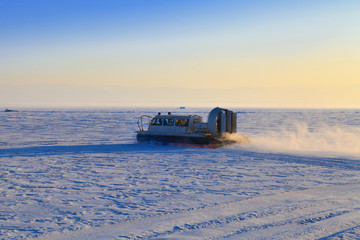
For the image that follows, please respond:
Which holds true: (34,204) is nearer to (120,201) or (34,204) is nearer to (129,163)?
(120,201)

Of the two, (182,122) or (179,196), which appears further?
(182,122)

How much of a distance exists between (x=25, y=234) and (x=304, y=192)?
6.84 meters

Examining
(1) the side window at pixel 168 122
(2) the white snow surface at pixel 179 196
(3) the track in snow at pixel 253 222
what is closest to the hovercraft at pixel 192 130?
(1) the side window at pixel 168 122

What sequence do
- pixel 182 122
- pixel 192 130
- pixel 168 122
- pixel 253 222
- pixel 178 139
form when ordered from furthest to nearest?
pixel 168 122
pixel 182 122
pixel 192 130
pixel 178 139
pixel 253 222

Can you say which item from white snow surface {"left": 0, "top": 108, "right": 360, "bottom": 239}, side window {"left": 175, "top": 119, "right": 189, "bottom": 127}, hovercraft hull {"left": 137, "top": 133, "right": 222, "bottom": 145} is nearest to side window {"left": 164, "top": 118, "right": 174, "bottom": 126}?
side window {"left": 175, "top": 119, "right": 189, "bottom": 127}

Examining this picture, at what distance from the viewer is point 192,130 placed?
2175 centimetres

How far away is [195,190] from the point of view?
388 inches

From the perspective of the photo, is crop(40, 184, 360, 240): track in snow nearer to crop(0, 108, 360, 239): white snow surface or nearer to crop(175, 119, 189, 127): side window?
crop(0, 108, 360, 239): white snow surface

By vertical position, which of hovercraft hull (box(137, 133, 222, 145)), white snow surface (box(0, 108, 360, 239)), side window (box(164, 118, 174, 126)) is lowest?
white snow surface (box(0, 108, 360, 239))

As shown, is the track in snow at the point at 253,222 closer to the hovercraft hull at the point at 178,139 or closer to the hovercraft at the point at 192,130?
the hovercraft hull at the point at 178,139

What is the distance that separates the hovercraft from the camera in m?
20.7

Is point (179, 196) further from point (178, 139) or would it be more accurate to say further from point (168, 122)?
point (168, 122)

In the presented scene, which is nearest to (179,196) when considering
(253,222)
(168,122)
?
(253,222)

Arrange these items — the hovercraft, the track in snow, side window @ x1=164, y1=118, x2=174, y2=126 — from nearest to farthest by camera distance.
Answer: the track in snow → the hovercraft → side window @ x1=164, y1=118, x2=174, y2=126
